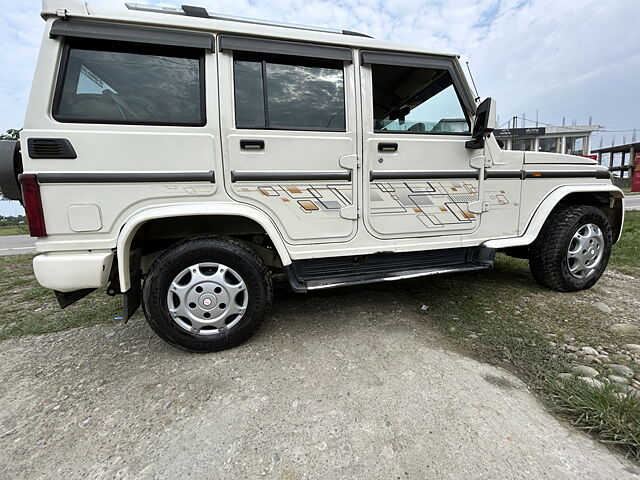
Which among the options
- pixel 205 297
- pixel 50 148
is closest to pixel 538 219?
pixel 205 297

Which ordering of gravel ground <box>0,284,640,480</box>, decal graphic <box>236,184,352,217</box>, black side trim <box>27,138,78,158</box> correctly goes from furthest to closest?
decal graphic <box>236,184,352,217</box>
black side trim <box>27,138,78,158</box>
gravel ground <box>0,284,640,480</box>

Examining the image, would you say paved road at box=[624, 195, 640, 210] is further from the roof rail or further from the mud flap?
the mud flap

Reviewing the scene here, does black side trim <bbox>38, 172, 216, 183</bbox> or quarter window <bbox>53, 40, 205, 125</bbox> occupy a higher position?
quarter window <bbox>53, 40, 205, 125</bbox>

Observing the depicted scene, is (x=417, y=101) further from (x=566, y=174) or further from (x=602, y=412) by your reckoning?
(x=602, y=412)

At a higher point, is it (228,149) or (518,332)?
(228,149)

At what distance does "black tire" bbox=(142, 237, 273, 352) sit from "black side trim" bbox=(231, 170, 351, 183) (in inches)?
18.2

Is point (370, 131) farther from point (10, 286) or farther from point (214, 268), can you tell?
point (10, 286)

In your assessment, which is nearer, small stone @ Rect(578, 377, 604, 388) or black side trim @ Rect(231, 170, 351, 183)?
small stone @ Rect(578, 377, 604, 388)

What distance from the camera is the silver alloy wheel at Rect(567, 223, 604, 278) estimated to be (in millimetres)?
3145

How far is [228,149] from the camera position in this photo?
7.11 feet

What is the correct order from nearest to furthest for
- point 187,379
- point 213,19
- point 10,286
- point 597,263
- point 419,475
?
point 419,475 → point 187,379 → point 213,19 → point 597,263 → point 10,286

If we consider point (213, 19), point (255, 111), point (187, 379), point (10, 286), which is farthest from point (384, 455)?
point (10, 286)

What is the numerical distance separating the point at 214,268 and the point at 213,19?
168 cm

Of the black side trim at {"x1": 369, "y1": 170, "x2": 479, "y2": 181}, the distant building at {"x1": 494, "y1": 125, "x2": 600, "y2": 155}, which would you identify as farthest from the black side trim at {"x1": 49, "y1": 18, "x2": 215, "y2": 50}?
the distant building at {"x1": 494, "y1": 125, "x2": 600, "y2": 155}
